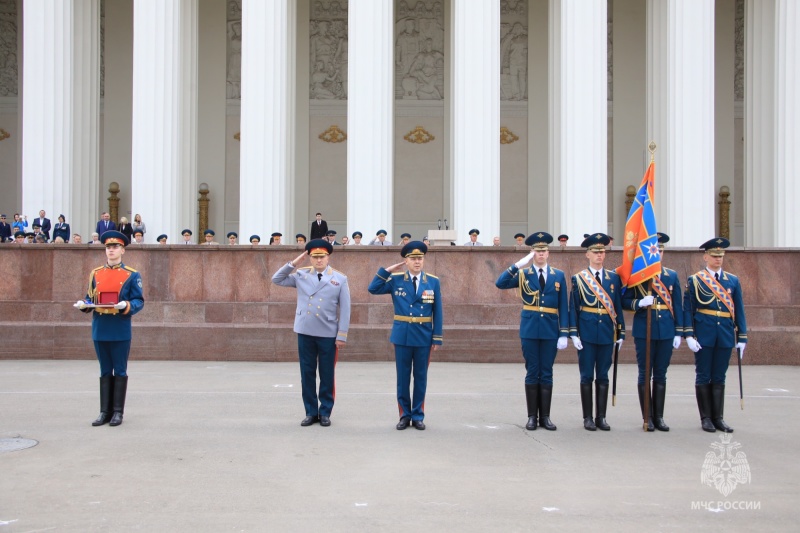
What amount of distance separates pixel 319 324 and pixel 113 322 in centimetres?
211

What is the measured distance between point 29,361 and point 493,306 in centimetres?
802

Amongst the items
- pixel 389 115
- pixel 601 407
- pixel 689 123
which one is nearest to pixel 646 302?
pixel 601 407

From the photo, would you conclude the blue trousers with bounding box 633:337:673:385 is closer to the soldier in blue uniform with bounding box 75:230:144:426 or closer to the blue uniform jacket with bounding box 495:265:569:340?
the blue uniform jacket with bounding box 495:265:569:340

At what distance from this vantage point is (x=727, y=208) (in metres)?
26.9

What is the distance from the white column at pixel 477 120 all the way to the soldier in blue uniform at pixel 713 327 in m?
11.0

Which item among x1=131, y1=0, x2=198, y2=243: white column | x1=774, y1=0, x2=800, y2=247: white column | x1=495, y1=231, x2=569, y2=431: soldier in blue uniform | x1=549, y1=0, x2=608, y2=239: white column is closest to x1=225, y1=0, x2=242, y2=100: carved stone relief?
x1=131, y1=0, x2=198, y2=243: white column

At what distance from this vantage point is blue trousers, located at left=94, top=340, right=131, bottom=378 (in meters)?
8.03

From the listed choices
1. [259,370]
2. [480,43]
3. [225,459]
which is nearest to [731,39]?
[480,43]

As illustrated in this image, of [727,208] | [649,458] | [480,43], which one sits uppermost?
[480,43]

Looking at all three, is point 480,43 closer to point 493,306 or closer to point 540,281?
point 493,306

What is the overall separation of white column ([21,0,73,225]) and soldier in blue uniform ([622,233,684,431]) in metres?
16.1

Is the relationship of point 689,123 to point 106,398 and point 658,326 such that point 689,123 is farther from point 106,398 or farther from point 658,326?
point 106,398

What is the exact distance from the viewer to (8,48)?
90.5 ft

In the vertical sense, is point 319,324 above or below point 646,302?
below
